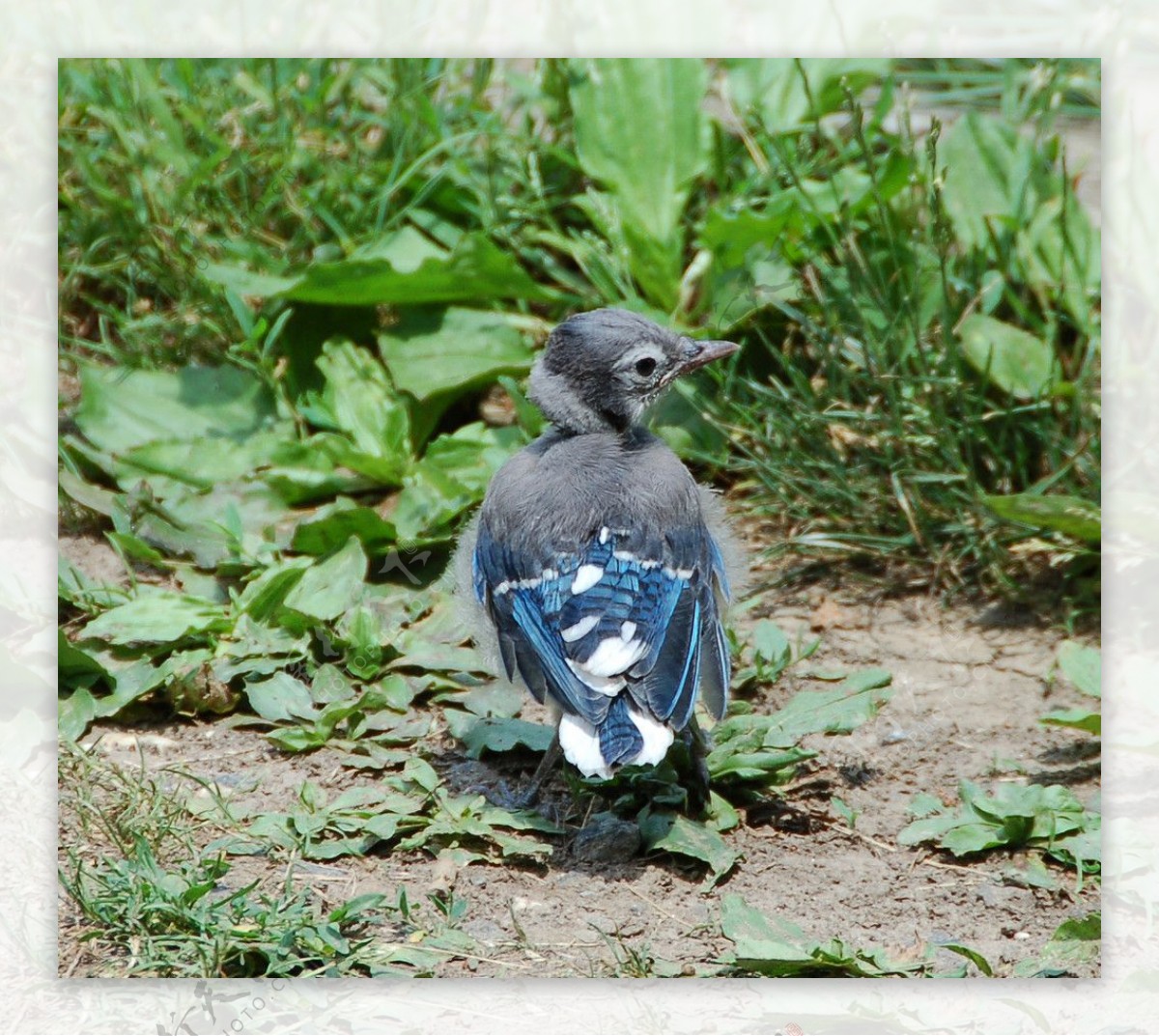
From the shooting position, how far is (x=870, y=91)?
217 inches

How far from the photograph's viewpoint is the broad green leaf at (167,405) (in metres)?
5.23

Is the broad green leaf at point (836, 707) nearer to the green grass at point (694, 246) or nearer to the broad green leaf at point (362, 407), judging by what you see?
the green grass at point (694, 246)

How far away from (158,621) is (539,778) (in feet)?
3.91

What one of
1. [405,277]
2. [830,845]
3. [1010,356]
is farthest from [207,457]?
[1010,356]

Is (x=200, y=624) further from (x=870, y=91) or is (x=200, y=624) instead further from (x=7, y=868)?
(x=870, y=91)

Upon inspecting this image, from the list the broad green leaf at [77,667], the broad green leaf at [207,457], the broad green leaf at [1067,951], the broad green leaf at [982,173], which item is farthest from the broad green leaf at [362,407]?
the broad green leaf at [1067,951]

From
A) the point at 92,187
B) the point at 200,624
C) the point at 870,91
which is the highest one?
the point at 870,91

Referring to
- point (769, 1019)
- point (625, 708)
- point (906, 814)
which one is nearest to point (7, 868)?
point (625, 708)

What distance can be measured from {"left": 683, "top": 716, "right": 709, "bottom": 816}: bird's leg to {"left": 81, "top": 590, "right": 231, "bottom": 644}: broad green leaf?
1357 millimetres

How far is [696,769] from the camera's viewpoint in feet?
14.0

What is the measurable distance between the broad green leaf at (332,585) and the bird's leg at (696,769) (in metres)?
Answer: 1.13

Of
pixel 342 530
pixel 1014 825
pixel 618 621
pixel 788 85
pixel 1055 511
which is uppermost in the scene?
pixel 788 85

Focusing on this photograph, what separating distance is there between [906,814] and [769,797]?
346 mm

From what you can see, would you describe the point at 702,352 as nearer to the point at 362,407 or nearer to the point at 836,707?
the point at 836,707
